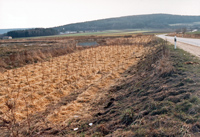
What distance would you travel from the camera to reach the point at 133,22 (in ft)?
525

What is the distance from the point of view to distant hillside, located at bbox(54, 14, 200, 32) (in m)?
154

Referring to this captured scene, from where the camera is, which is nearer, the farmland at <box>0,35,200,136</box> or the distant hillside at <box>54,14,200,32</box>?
the farmland at <box>0,35,200,136</box>

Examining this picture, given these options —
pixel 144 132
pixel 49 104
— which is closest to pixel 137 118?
pixel 144 132

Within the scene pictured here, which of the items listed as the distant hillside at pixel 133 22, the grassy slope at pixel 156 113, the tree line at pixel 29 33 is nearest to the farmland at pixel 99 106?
the grassy slope at pixel 156 113

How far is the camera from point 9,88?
923cm

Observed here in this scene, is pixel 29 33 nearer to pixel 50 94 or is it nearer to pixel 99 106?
pixel 50 94

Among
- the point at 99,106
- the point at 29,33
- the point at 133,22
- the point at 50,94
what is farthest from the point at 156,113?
the point at 133,22

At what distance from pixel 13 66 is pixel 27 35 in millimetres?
96413

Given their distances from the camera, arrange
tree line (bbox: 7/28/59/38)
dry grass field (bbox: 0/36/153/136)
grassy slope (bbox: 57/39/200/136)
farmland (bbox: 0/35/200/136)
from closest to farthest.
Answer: grassy slope (bbox: 57/39/200/136), farmland (bbox: 0/35/200/136), dry grass field (bbox: 0/36/153/136), tree line (bbox: 7/28/59/38)

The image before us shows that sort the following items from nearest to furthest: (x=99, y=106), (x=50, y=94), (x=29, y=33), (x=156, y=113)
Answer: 1. (x=156, y=113)
2. (x=99, y=106)
3. (x=50, y=94)
4. (x=29, y=33)

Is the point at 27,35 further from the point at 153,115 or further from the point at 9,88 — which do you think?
the point at 153,115

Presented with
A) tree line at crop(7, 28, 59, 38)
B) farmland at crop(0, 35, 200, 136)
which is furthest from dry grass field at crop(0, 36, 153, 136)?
tree line at crop(7, 28, 59, 38)

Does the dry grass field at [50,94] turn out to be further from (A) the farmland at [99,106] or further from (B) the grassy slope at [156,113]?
(B) the grassy slope at [156,113]

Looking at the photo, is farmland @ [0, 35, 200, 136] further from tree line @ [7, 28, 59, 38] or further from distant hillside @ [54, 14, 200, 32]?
distant hillside @ [54, 14, 200, 32]
